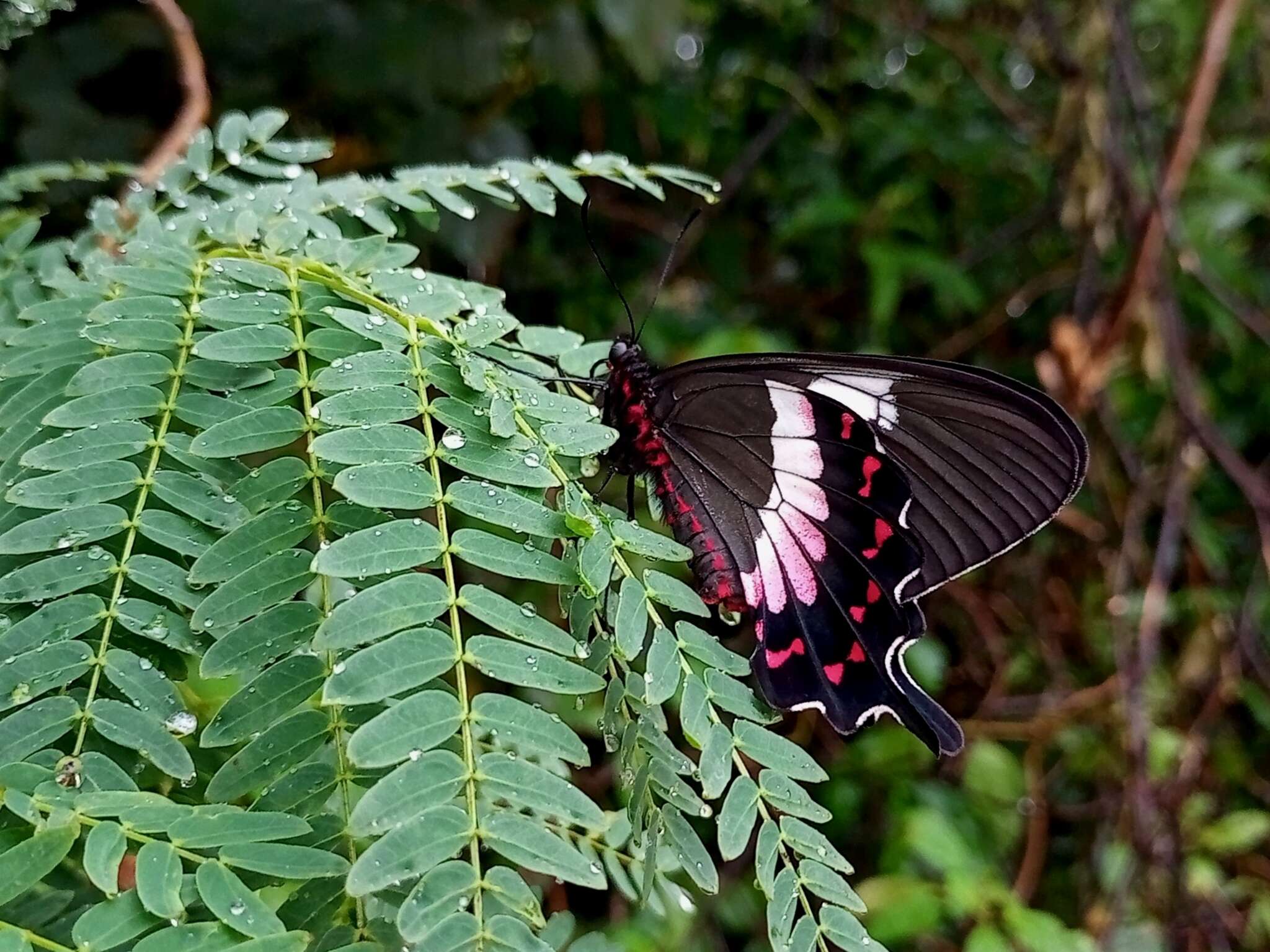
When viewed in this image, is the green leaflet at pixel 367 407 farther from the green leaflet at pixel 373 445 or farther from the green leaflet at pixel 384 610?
the green leaflet at pixel 384 610

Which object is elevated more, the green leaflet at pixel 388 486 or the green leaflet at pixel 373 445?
the green leaflet at pixel 373 445

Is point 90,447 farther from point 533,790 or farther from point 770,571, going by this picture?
point 770,571

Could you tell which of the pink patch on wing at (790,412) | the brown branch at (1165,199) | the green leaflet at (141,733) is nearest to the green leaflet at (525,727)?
the green leaflet at (141,733)

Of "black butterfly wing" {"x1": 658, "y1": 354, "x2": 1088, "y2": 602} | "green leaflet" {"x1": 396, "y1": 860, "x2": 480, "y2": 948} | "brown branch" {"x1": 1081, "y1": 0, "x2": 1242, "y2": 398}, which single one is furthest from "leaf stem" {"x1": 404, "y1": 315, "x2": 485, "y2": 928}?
"brown branch" {"x1": 1081, "y1": 0, "x2": 1242, "y2": 398}

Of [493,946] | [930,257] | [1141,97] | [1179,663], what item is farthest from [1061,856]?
[493,946]

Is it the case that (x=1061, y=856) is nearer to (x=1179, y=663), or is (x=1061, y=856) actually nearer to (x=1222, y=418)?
(x=1179, y=663)

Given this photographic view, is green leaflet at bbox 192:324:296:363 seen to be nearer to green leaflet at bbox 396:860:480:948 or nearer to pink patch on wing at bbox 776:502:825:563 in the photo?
green leaflet at bbox 396:860:480:948
